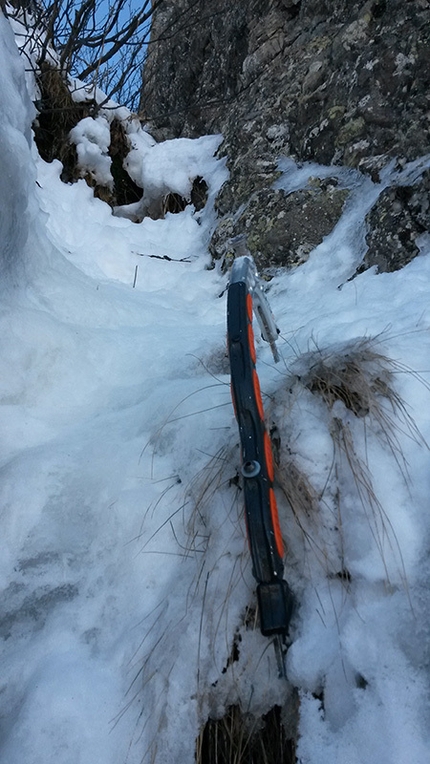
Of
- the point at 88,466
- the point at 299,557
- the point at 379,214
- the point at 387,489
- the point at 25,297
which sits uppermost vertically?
the point at 379,214

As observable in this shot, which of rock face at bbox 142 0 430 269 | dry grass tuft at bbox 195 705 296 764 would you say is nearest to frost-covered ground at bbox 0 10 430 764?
dry grass tuft at bbox 195 705 296 764

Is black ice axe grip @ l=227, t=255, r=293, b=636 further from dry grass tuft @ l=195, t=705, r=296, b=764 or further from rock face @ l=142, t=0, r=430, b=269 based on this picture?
rock face @ l=142, t=0, r=430, b=269

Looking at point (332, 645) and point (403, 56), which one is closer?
point (332, 645)

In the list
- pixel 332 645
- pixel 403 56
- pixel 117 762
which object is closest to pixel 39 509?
pixel 117 762

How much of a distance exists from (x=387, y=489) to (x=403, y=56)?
2.90 m

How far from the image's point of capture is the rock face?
8.95ft

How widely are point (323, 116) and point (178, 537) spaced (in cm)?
299

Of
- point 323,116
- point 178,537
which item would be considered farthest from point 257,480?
point 323,116

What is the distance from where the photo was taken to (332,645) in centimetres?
96

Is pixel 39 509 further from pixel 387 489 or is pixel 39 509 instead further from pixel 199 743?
pixel 387 489

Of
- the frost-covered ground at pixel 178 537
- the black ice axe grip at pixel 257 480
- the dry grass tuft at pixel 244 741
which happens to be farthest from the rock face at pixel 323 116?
the dry grass tuft at pixel 244 741

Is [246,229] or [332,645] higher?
[246,229]

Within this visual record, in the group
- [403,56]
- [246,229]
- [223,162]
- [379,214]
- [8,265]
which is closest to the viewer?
[8,265]

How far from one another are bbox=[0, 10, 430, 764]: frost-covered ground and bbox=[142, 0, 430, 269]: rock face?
944 mm
